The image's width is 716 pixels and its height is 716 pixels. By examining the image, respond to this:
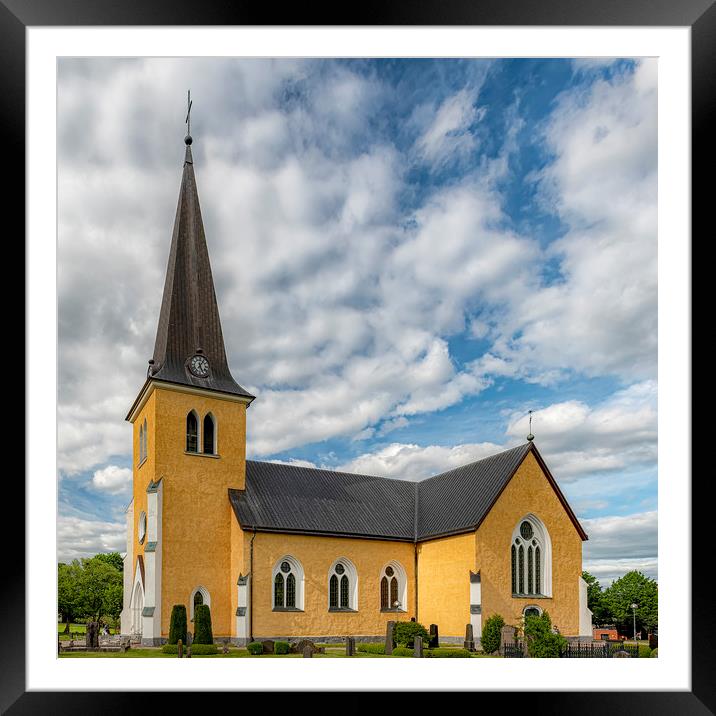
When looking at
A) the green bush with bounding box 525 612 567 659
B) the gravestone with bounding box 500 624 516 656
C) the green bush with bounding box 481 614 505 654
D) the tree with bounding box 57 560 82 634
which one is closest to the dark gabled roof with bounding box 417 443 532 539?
the green bush with bounding box 481 614 505 654

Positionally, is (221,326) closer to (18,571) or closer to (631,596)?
(18,571)

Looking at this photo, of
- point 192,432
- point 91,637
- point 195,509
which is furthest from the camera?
point 192,432

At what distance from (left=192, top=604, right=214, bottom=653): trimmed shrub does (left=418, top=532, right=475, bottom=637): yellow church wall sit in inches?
233

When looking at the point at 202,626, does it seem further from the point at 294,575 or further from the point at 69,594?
the point at 69,594

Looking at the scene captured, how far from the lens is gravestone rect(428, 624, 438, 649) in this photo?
17750mm

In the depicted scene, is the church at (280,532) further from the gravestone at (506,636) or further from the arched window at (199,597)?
the gravestone at (506,636)

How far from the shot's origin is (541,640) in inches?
618

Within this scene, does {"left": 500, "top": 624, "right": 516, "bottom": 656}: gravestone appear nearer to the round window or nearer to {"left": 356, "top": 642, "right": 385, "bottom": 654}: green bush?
{"left": 356, "top": 642, "right": 385, "bottom": 654}: green bush

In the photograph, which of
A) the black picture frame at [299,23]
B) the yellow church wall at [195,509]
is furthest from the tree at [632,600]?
the black picture frame at [299,23]

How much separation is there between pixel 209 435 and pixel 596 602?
49.6 feet

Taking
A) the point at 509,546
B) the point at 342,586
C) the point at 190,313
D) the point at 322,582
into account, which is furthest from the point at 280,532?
the point at 190,313

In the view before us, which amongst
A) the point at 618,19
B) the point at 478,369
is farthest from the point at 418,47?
the point at 478,369

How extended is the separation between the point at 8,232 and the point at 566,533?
17.9 meters

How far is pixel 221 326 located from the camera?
20.3m
